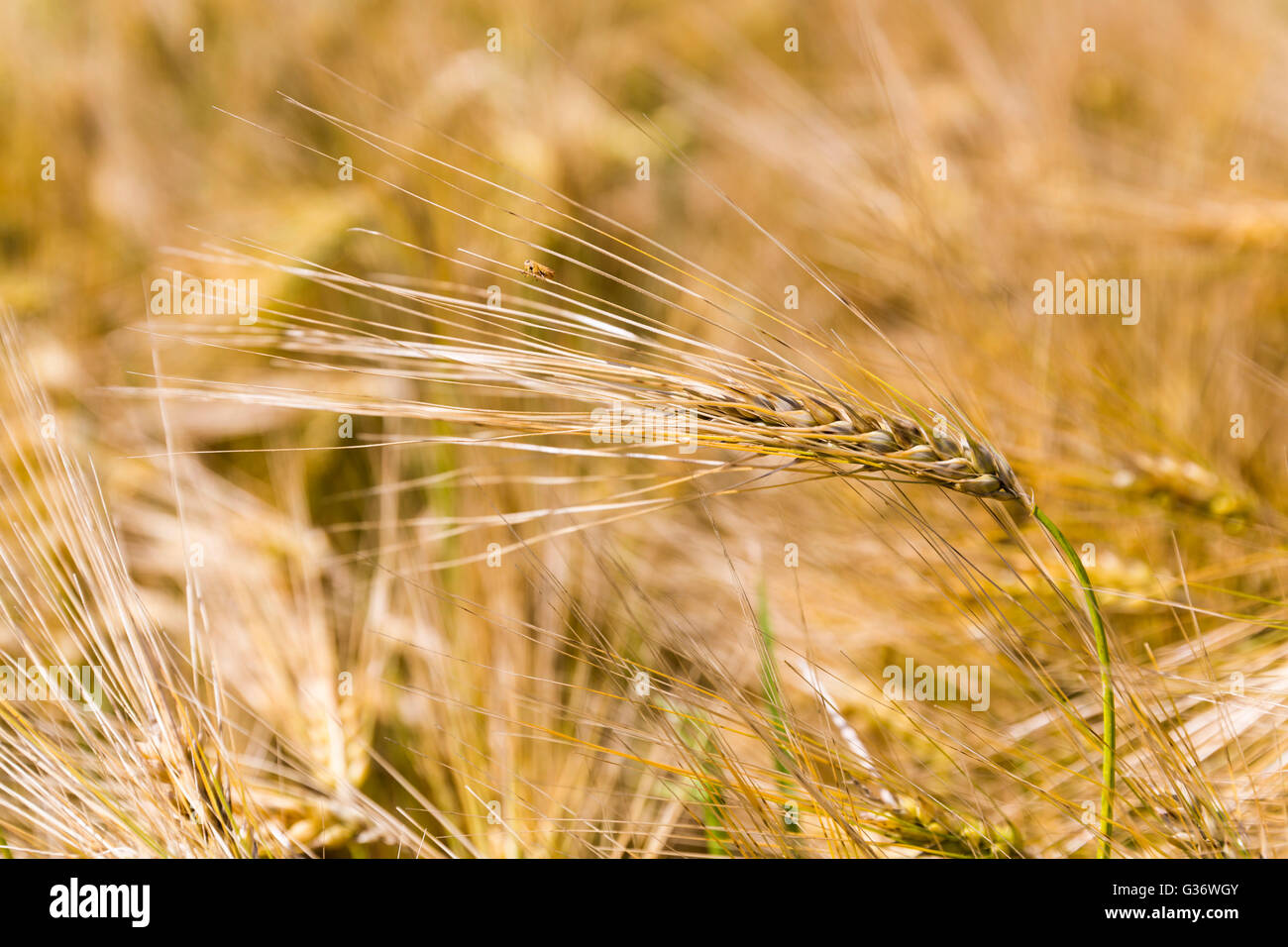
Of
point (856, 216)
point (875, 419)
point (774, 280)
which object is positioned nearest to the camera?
point (875, 419)

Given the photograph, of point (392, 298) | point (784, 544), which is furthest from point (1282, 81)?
point (392, 298)

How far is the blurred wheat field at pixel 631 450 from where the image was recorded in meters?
0.50

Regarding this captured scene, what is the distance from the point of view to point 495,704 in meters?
0.70

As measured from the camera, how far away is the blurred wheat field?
0.50 metres

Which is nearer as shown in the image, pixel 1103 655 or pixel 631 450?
pixel 1103 655

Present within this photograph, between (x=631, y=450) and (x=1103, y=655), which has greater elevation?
(x=631, y=450)

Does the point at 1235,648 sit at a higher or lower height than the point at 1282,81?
lower

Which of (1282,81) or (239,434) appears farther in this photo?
(239,434)

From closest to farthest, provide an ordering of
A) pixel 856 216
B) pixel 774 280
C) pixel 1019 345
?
pixel 1019 345 → pixel 856 216 → pixel 774 280

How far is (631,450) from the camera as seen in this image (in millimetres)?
792
